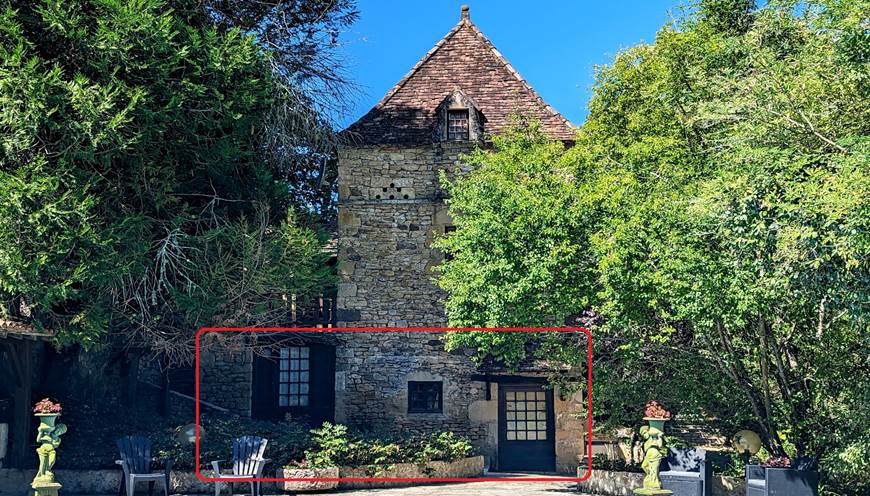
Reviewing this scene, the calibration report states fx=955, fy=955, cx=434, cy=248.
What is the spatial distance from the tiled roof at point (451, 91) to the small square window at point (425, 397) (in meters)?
5.66

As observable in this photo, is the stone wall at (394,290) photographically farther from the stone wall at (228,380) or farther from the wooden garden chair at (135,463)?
the wooden garden chair at (135,463)

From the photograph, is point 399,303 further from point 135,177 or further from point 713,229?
point 713,229

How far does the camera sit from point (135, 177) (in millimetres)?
16203

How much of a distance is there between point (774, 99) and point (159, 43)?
962 cm

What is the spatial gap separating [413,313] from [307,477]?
5.81 m

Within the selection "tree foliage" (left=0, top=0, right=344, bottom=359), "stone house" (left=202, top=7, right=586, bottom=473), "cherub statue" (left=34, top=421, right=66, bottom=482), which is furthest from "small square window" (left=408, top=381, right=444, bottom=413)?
"cherub statue" (left=34, top=421, right=66, bottom=482)

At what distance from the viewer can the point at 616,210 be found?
A: 15891mm

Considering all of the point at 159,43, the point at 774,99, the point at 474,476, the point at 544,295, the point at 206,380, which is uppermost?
the point at 159,43

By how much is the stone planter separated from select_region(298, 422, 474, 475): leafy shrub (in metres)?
0.24

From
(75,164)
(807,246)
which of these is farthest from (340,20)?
(807,246)

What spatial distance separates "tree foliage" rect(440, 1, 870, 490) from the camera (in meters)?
12.6

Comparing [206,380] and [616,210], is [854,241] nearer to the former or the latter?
[616,210]

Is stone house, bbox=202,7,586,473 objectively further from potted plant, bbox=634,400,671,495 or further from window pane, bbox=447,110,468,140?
potted plant, bbox=634,400,671,495

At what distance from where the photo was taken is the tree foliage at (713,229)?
41.3ft
